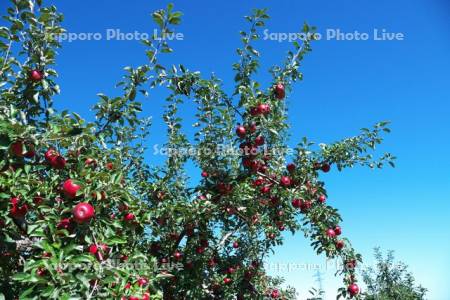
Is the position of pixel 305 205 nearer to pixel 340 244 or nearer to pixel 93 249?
pixel 340 244

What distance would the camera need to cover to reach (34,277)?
7.54ft

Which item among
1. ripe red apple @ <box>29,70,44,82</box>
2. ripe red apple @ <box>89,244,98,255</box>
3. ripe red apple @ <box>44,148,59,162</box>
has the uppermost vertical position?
ripe red apple @ <box>29,70,44,82</box>

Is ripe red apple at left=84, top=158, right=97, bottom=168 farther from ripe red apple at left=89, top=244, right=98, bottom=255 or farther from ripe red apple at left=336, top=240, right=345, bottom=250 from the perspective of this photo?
ripe red apple at left=336, top=240, right=345, bottom=250

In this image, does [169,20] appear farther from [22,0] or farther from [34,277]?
[34,277]

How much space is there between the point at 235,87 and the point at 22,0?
2.38m

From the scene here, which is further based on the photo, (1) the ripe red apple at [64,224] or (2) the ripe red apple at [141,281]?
(2) the ripe red apple at [141,281]

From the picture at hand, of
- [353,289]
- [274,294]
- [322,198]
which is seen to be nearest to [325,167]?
[322,198]

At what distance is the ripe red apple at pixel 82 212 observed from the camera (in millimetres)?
2613

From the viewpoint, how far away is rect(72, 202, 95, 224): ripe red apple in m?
2.61

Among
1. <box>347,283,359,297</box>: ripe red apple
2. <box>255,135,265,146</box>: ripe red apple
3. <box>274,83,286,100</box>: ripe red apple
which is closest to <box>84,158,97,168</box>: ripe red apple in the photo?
<box>255,135,265,146</box>: ripe red apple

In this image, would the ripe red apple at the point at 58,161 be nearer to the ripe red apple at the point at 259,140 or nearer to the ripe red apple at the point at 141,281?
the ripe red apple at the point at 141,281

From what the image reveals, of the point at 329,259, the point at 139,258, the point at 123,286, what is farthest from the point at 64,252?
the point at 329,259

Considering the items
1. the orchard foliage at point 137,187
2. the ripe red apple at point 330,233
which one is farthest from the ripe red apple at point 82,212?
the ripe red apple at point 330,233

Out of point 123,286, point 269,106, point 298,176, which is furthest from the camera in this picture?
point 298,176
